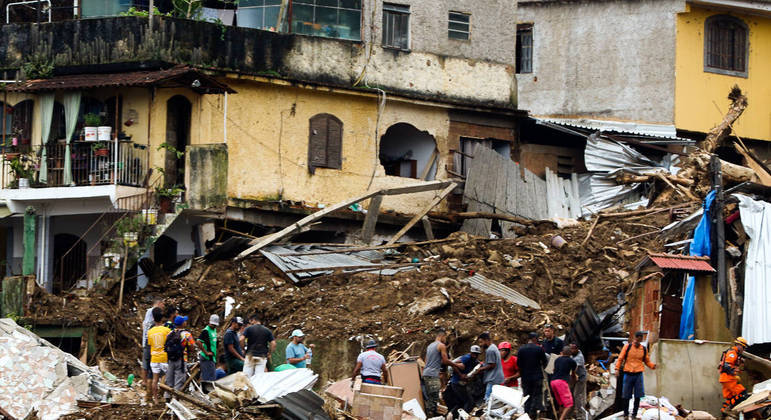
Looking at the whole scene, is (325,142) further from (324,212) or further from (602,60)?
(602,60)

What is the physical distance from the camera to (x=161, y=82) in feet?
79.0

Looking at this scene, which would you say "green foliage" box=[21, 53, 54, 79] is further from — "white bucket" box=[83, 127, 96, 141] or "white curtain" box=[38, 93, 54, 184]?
"white bucket" box=[83, 127, 96, 141]

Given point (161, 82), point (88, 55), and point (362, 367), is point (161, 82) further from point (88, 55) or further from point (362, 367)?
point (362, 367)

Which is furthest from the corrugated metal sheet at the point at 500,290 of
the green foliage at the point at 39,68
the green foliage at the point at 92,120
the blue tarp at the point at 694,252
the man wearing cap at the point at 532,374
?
the green foliage at the point at 39,68

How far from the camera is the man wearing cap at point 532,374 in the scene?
17.4 metres

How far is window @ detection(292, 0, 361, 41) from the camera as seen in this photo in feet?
88.4

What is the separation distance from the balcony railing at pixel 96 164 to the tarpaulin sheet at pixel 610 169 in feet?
34.2

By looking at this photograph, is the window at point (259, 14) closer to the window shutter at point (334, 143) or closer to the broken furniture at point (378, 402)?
the window shutter at point (334, 143)

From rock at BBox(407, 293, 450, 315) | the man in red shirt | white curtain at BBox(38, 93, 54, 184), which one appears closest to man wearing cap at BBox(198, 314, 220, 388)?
the man in red shirt

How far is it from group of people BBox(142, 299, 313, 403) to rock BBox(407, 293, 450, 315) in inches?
120

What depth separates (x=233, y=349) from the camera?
17.8m

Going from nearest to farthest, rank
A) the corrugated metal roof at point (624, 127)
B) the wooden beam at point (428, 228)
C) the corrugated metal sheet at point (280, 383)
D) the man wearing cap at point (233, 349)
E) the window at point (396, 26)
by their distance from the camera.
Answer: the corrugated metal sheet at point (280, 383) < the man wearing cap at point (233, 349) < the wooden beam at point (428, 228) < the window at point (396, 26) < the corrugated metal roof at point (624, 127)

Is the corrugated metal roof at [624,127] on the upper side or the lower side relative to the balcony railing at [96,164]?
upper

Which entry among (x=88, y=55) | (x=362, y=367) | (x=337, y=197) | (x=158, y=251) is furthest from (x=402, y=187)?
(x=362, y=367)
